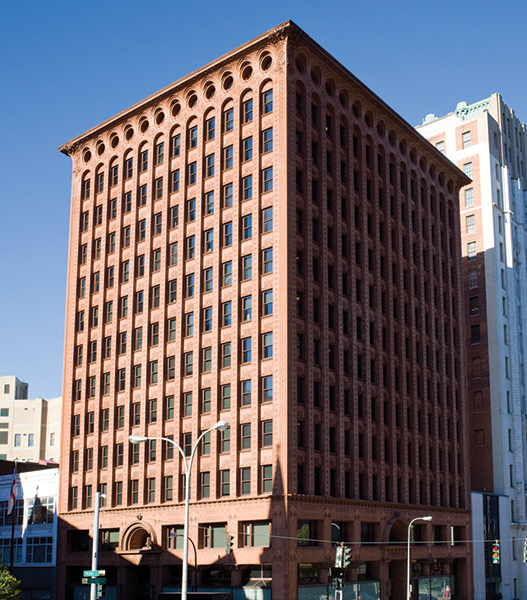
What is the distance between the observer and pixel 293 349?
63.8 metres

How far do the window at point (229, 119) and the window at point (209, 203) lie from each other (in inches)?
240

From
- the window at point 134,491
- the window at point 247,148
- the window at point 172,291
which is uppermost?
the window at point 247,148

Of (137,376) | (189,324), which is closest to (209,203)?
(189,324)

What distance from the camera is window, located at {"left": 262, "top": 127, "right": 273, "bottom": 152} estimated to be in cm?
6956

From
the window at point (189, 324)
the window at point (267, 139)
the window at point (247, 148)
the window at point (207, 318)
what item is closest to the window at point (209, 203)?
the window at point (247, 148)

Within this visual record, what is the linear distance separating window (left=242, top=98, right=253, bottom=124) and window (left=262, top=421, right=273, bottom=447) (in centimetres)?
2646

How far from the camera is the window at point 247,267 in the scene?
68.0 m

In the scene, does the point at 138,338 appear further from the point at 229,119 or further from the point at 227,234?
the point at 229,119

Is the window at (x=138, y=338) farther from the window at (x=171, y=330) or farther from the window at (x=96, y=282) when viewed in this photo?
the window at (x=96, y=282)

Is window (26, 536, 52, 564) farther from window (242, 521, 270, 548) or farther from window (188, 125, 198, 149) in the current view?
window (188, 125, 198, 149)

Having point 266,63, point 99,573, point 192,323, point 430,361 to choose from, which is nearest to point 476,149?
point 430,361

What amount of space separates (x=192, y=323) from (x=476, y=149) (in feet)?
176

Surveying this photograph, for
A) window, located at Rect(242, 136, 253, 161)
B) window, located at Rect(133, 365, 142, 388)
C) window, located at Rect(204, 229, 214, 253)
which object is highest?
window, located at Rect(242, 136, 253, 161)

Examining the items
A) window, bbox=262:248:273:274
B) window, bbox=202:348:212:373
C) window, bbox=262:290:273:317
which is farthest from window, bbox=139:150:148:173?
window, bbox=262:290:273:317
